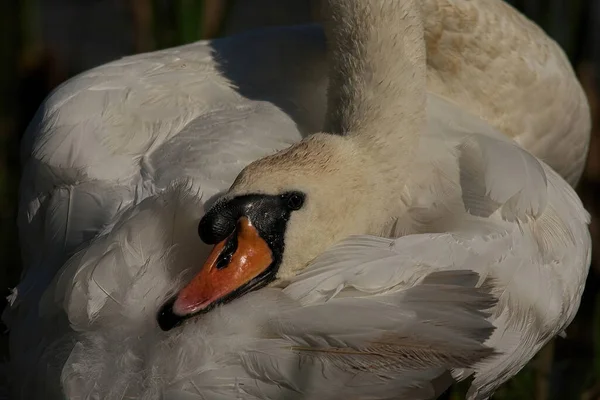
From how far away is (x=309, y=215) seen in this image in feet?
10.5

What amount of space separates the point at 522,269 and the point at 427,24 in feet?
3.88

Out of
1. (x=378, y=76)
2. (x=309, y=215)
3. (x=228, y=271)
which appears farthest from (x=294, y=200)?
(x=378, y=76)

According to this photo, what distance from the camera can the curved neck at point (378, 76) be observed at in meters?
3.54

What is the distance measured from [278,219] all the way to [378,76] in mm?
705

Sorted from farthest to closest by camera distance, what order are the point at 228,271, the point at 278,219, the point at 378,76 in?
1. the point at 378,76
2. the point at 278,219
3. the point at 228,271

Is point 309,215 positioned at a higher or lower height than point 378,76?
lower

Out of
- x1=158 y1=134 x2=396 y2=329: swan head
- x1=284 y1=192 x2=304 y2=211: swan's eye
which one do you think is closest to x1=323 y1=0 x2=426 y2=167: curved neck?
x1=158 y1=134 x2=396 y2=329: swan head

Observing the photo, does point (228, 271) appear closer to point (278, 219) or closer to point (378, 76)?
point (278, 219)

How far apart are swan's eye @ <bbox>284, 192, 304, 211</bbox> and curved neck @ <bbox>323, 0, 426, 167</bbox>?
38cm

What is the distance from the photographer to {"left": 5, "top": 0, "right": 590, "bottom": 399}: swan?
2836mm

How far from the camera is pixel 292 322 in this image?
2.83 m

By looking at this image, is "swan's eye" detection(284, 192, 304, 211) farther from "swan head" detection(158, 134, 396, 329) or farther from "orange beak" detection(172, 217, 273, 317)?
"orange beak" detection(172, 217, 273, 317)

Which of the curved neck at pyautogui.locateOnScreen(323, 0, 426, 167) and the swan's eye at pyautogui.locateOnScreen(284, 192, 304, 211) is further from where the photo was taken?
the curved neck at pyautogui.locateOnScreen(323, 0, 426, 167)

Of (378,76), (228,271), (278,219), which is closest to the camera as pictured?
(228,271)
